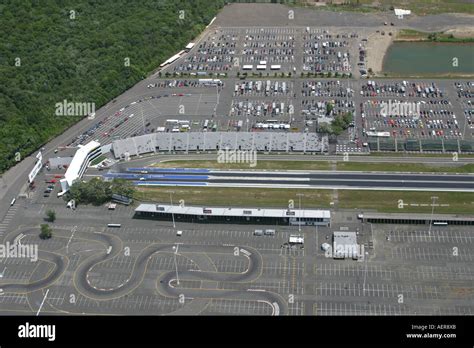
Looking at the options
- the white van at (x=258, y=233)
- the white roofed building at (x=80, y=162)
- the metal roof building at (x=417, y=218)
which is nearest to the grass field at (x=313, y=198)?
the metal roof building at (x=417, y=218)

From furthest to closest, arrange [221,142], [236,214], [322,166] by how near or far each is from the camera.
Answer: [221,142] → [322,166] → [236,214]

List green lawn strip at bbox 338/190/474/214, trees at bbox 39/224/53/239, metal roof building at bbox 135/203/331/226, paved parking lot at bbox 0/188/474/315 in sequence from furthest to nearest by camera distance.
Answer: green lawn strip at bbox 338/190/474/214 < trees at bbox 39/224/53/239 < metal roof building at bbox 135/203/331/226 < paved parking lot at bbox 0/188/474/315

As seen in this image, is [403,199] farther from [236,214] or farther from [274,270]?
[236,214]

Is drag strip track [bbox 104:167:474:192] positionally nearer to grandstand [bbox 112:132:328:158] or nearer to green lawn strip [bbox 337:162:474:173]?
green lawn strip [bbox 337:162:474:173]

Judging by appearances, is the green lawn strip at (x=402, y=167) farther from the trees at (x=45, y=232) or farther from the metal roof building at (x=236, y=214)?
the trees at (x=45, y=232)

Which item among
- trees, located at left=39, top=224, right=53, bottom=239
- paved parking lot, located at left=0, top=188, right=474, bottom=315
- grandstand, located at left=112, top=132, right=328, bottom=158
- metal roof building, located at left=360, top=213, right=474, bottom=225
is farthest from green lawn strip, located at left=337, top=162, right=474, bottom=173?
trees, located at left=39, top=224, right=53, bottom=239

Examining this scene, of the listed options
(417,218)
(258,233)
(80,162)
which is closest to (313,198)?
(258,233)

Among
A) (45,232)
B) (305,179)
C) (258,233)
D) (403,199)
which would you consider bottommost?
(45,232)
